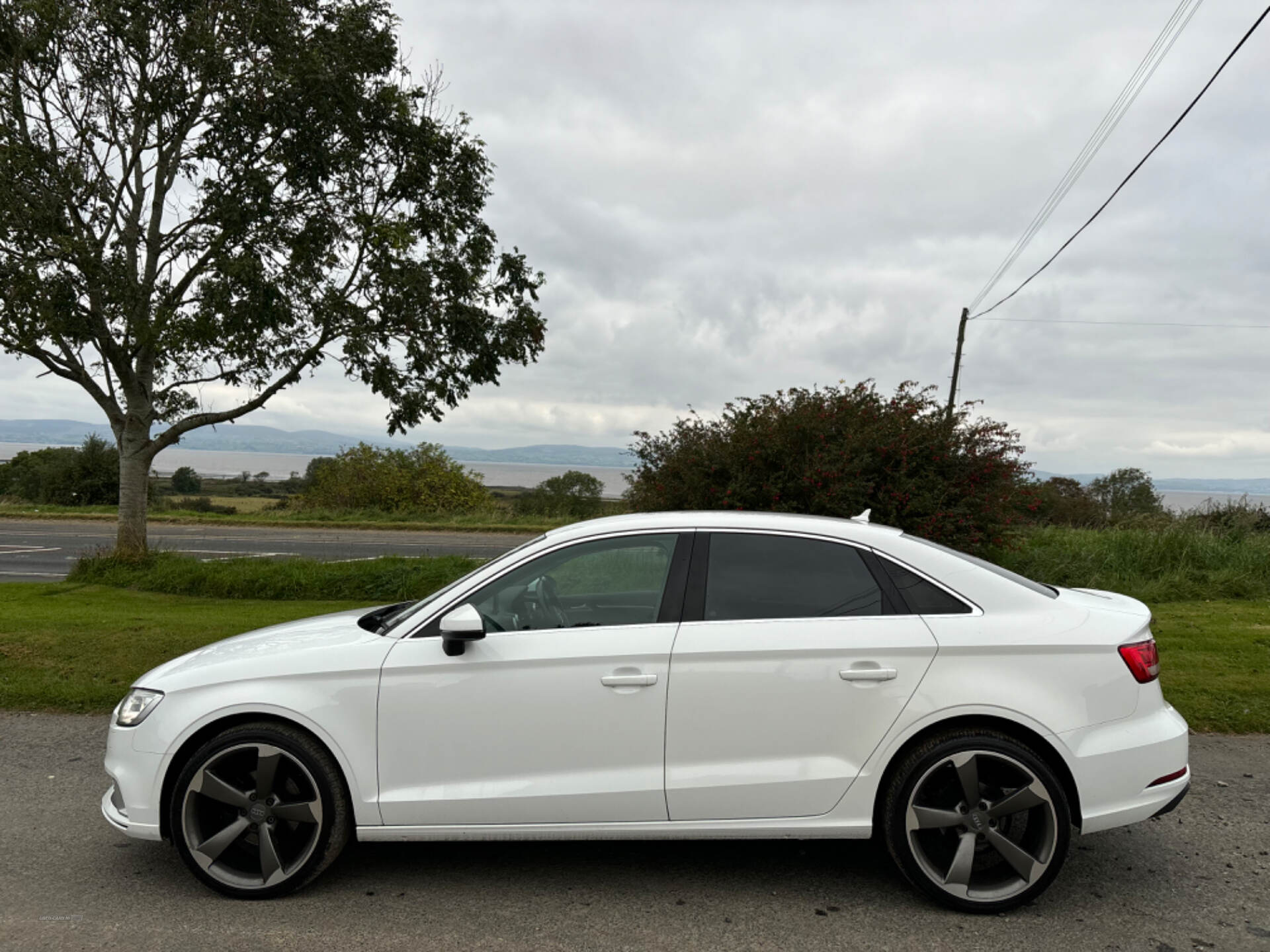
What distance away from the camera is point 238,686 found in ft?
12.3

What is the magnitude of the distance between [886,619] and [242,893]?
2.88 meters

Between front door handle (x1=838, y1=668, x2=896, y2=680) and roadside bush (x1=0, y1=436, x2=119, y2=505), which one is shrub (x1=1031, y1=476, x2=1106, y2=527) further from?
roadside bush (x1=0, y1=436, x2=119, y2=505)

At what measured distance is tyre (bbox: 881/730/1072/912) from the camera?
3537mm

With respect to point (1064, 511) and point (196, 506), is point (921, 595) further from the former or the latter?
point (196, 506)

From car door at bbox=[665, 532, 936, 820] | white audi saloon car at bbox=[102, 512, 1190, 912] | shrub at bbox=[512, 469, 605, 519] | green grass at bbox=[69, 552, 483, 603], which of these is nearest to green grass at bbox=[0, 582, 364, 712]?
green grass at bbox=[69, 552, 483, 603]

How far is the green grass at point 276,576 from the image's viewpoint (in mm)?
11555

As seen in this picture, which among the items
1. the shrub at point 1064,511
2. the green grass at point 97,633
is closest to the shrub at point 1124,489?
the shrub at point 1064,511

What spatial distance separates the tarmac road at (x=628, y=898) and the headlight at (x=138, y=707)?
694 mm

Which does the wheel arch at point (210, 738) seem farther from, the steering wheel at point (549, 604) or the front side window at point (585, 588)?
the steering wheel at point (549, 604)

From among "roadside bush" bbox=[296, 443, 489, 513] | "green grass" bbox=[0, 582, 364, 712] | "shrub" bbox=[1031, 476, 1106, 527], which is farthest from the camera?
"roadside bush" bbox=[296, 443, 489, 513]

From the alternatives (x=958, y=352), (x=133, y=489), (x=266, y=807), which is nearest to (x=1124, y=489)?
(x=958, y=352)

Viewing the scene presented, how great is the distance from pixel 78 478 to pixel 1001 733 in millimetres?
39556

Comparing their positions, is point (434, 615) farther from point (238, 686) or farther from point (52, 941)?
point (52, 941)

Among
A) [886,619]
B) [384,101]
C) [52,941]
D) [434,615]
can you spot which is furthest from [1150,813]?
[384,101]
